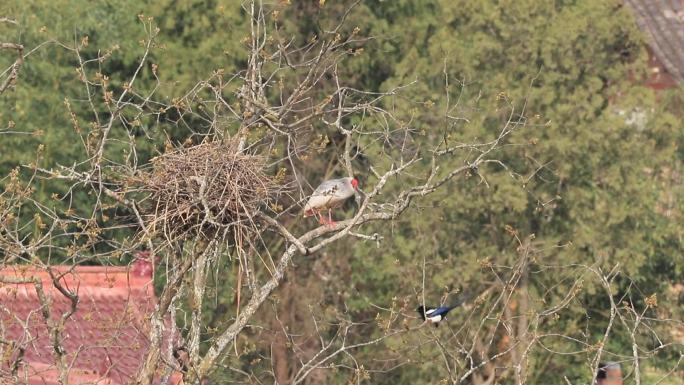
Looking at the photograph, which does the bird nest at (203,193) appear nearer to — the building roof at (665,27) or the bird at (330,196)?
the bird at (330,196)

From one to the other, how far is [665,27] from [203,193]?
4358 cm

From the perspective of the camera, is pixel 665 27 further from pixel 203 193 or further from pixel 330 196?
pixel 203 193

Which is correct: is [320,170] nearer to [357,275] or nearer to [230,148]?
[357,275]

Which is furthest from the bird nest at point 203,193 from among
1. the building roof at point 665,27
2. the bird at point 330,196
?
the building roof at point 665,27

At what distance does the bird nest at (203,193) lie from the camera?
1080cm

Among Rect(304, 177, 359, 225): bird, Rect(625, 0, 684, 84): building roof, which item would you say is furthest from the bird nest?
Rect(625, 0, 684, 84): building roof

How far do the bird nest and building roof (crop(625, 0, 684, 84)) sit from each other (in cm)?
3922

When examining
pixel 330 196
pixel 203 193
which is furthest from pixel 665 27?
pixel 203 193

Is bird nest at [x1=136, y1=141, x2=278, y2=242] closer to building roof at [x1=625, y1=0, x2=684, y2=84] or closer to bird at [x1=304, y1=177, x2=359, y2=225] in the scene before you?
bird at [x1=304, y1=177, x2=359, y2=225]

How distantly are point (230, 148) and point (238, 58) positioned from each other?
1768cm

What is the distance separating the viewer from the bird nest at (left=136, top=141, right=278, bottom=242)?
1080 cm

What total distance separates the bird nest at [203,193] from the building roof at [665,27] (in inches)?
1544

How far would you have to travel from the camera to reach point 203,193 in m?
10.8

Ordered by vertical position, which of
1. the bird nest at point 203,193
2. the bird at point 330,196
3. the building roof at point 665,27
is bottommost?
the building roof at point 665,27
